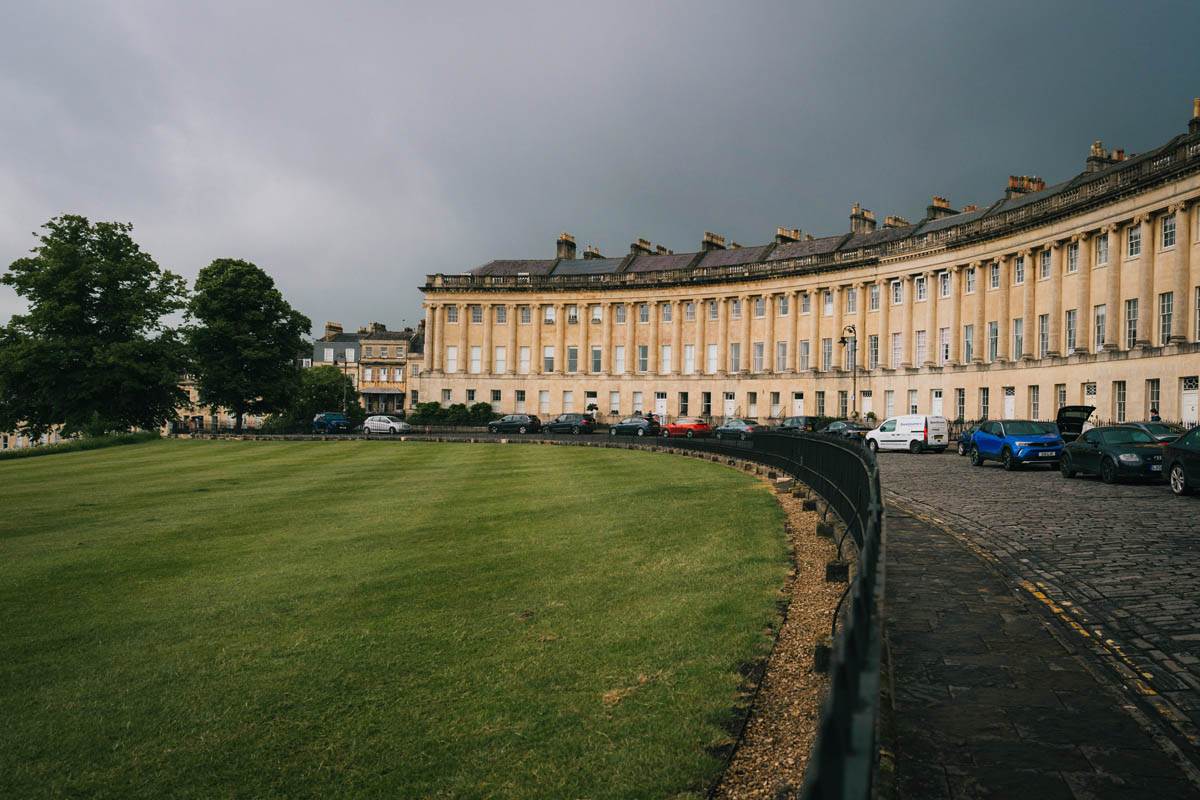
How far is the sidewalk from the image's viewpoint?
4238 millimetres

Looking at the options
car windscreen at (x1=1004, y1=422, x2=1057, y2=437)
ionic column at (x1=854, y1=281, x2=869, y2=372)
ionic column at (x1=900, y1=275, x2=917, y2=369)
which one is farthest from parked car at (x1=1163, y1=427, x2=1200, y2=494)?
ionic column at (x1=854, y1=281, x2=869, y2=372)

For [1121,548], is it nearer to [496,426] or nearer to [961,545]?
[961,545]

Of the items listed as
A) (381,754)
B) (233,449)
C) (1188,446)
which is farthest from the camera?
(233,449)

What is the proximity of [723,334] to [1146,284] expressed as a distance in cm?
3728

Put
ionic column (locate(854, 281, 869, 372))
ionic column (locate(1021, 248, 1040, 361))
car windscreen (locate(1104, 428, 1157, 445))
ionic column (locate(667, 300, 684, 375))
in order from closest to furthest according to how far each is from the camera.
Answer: car windscreen (locate(1104, 428, 1157, 445)) < ionic column (locate(1021, 248, 1040, 361)) < ionic column (locate(854, 281, 869, 372)) < ionic column (locate(667, 300, 684, 375))

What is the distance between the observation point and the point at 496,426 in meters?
60.5

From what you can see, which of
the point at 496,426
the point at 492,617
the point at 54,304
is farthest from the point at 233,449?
the point at 492,617

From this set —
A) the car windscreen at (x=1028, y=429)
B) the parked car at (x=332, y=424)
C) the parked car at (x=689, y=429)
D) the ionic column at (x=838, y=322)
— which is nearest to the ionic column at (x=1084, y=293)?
the ionic column at (x=838, y=322)

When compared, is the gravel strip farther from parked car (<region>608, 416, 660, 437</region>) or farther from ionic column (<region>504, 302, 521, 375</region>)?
ionic column (<region>504, 302, 521, 375</region>)

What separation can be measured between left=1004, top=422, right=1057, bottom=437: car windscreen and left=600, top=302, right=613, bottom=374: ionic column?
2157 inches

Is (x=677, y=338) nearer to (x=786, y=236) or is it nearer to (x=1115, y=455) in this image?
(x=786, y=236)

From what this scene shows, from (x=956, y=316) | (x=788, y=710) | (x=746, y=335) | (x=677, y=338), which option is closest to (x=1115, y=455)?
(x=788, y=710)

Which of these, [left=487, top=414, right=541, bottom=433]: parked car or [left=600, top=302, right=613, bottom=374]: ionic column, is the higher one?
[left=600, top=302, right=613, bottom=374]: ionic column

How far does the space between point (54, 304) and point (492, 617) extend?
51103 millimetres
